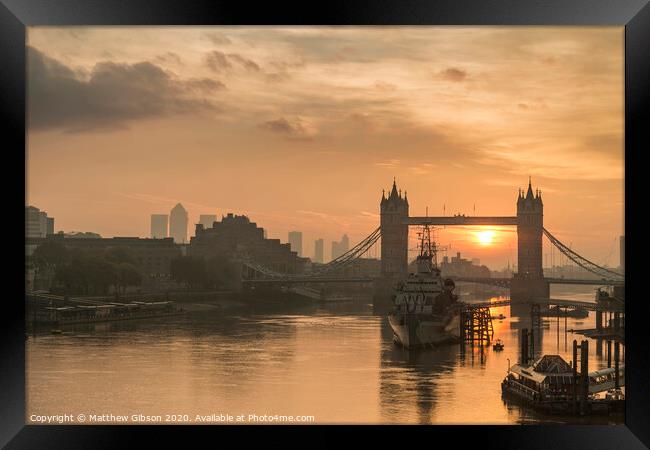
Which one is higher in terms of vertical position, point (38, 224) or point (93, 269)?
point (38, 224)

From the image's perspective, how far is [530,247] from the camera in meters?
46.6

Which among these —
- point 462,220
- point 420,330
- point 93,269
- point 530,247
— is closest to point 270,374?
point 420,330

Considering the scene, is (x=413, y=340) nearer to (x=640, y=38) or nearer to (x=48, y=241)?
(x=48, y=241)

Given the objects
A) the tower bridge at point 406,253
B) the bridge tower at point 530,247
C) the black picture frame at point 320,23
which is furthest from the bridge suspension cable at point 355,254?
the black picture frame at point 320,23

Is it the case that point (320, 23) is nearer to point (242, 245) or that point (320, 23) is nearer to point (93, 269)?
point (93, 269)

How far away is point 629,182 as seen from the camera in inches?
339

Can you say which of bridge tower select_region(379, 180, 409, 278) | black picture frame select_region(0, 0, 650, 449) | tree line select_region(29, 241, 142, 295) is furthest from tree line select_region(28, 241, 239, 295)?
black picture frame select_region(0, 0, 650, 449)

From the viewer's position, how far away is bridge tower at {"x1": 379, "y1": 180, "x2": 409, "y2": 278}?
47906 millimetres

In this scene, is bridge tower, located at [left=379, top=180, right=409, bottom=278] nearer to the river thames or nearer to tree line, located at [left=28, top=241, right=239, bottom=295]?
tree line, located at [left=28, top=241, right=239, bottom=295]

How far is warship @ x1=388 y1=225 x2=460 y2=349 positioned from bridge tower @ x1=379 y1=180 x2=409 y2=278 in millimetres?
17805

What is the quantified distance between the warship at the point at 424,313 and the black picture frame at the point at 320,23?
1592cm

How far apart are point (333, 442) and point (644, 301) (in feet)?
10.1

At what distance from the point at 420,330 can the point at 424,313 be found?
4.95 feet

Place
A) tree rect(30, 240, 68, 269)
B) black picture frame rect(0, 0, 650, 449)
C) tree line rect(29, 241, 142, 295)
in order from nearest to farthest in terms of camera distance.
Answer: black picture frame rect(0, 0, 650, 449)
tree rect(30, 240, 68, 269)
tree line rect(29, 241, 142, 295)
